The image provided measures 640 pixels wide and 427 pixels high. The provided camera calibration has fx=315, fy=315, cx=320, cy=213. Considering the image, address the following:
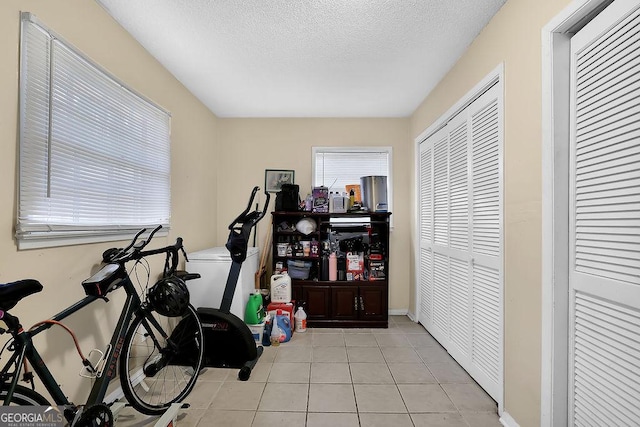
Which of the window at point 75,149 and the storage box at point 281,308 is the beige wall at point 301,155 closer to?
the storage box at point 281,308

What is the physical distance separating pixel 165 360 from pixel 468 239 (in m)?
2.46

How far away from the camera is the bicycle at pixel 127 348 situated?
4.28 ft

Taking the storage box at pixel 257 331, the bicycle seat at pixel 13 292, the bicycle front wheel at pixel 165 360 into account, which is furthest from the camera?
the storage box at pixel 257 331

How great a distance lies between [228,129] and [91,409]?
3525 mm

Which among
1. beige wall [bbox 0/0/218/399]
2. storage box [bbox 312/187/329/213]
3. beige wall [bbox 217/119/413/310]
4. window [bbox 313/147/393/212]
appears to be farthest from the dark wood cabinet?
beige wall [bbox 0/0/218/399]

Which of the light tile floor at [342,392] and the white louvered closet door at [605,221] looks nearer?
the white louvered closet door at [605,221]

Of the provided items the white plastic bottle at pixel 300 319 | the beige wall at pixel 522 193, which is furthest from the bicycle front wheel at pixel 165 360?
the beige wall at pixel 522 193

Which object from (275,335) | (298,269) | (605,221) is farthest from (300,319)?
(605,221)

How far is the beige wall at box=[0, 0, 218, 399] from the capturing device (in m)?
1.48

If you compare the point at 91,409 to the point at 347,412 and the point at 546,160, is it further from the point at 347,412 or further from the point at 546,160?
the point at 546,160

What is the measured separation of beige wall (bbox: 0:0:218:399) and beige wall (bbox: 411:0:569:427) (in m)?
2.61

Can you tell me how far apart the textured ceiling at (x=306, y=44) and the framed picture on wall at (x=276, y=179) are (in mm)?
963

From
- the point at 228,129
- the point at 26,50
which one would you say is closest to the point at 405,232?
the point at 228,129

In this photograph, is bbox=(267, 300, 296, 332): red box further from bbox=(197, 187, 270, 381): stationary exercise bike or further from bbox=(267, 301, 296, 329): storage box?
bbox=(197, 187, 270, 381): stationary exercise bike
